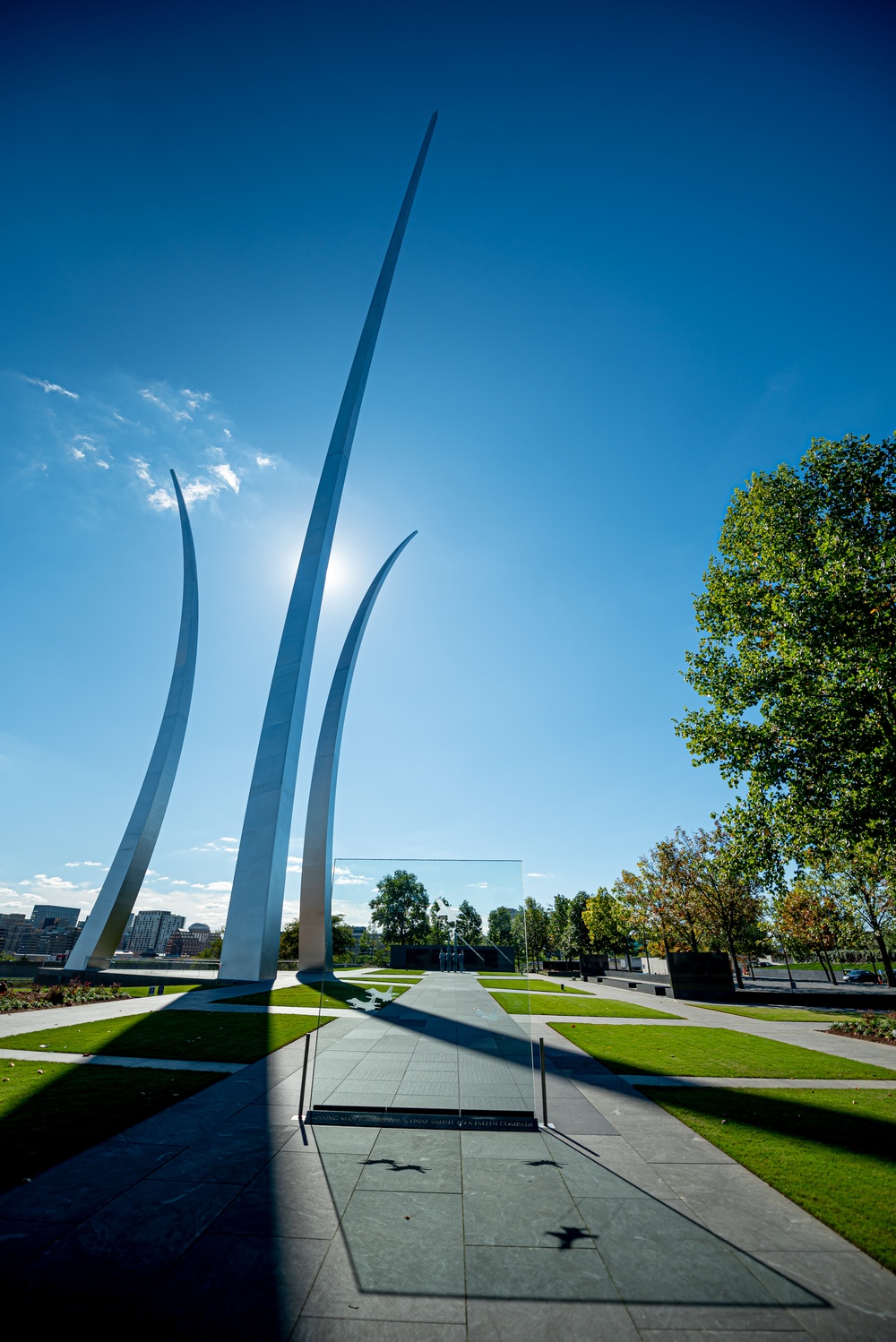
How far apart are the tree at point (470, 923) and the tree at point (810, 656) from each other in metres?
11.3

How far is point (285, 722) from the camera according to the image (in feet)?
93.5

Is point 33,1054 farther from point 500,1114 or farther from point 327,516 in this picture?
point 327,516

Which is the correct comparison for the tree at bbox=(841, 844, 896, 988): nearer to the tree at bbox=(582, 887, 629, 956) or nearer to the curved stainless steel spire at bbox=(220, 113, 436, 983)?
the tree at bbox=(582, 887, 629, 956)

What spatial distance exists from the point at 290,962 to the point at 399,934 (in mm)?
29998

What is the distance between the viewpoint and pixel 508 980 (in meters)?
9.05

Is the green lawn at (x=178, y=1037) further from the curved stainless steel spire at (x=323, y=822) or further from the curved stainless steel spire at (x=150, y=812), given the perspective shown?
the curved stainless steel spire at (x=150, y=812)

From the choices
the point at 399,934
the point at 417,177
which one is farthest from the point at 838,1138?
the point at 417,177

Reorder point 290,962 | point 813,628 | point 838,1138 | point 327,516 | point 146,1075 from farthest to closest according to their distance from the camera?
point 290,962
point 327,516
point 813,628
point 146,1075
point 838,1138

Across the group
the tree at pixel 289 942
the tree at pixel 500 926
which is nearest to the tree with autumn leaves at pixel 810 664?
the tree at pixel 500 926

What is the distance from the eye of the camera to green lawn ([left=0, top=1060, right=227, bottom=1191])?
6242mm

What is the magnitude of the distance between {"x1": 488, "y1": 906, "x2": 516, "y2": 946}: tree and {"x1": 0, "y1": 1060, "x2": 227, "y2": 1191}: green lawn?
5.16m

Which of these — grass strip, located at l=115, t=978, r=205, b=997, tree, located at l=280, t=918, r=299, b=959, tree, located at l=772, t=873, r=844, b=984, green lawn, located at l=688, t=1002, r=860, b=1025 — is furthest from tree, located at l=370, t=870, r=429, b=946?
tree, located at l=280, t=918, r=299, b=959

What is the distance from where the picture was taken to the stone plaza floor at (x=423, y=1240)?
393 cm

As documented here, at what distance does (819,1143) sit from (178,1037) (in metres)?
12.4
